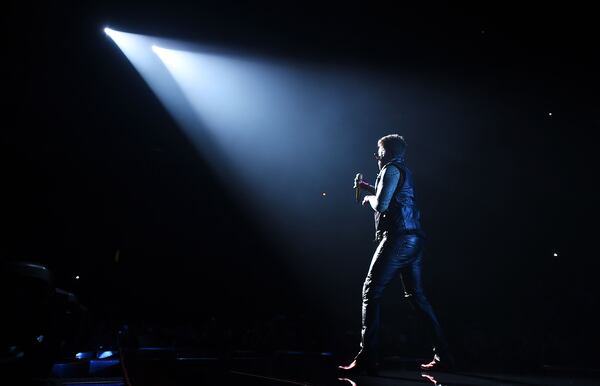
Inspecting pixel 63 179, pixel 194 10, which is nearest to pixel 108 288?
pixel 63 179

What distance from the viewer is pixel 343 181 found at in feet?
31.6

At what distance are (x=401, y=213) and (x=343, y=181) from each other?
628 cm

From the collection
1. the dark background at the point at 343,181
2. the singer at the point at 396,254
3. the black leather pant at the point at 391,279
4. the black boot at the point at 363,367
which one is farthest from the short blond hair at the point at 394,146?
the dark background at the point at 343,181

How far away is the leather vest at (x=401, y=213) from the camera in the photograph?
10.9ft

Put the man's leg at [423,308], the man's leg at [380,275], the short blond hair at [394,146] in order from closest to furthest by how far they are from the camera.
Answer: the man's leg at [380,275], the man's leg at [423,308], the short blond hair at [394,146]

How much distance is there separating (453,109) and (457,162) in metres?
1.05

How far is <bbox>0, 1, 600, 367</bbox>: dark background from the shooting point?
21.8ft

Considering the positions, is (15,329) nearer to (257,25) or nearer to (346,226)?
(257,25)

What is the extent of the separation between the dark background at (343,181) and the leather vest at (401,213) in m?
2.58

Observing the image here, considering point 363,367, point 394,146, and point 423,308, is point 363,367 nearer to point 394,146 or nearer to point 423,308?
point 423,308

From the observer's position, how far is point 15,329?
85.7 inches

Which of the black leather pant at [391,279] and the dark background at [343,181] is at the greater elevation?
the dark background at [343,181]

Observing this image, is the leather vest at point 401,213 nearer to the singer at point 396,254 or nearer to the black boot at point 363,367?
the singer at point 396,254

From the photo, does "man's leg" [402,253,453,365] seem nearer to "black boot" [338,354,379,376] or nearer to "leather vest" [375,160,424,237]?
"leather vest" [375,160,424,237]
